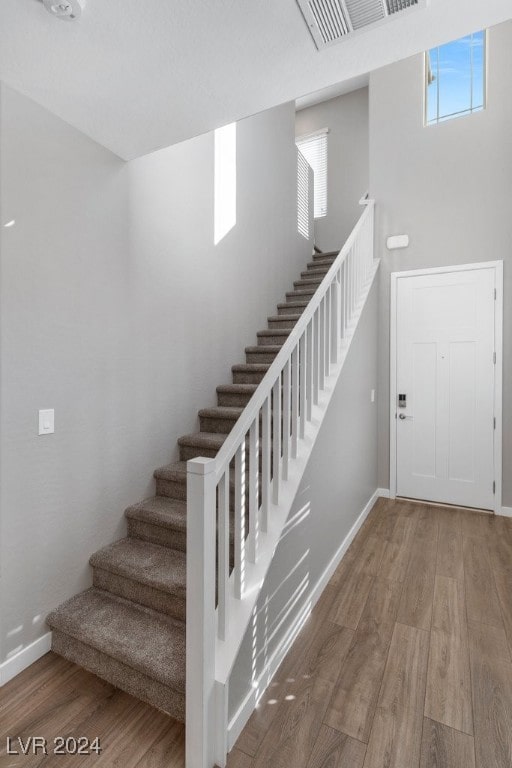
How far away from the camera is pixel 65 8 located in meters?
1.30

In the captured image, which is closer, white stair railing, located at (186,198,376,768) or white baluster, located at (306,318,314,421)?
white stair railing, located at (186,198,376,768)

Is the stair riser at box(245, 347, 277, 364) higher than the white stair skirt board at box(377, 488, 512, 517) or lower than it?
higher

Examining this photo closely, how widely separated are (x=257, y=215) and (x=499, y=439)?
3159mm

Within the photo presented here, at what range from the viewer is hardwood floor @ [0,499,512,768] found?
1454mm

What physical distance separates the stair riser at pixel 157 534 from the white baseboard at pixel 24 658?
625mm

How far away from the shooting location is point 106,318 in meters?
2.26

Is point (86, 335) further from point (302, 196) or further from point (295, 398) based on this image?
point (302, 196)

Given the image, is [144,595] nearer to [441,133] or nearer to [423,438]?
[423,438]

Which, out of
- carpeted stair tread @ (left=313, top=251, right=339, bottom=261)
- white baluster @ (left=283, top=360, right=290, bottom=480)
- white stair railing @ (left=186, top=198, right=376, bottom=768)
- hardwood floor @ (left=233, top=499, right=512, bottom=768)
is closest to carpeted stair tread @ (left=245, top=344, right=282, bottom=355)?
white stair railing @ (left=186, top=198, right=376, bottom=768)

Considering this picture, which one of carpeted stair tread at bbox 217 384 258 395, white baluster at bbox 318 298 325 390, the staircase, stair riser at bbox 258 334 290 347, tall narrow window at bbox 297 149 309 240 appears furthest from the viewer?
tall narrow window at bbox 297 149 309 240

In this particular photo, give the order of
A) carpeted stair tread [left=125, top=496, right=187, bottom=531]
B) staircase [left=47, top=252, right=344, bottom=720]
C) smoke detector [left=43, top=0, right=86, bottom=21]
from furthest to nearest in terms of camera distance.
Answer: carpeted stair tread [left=125, top=496, right=187, bottom=531] → staircase [left=47, top=252, right=344, bottom=720] → smoke detector [left=43, top=0, right=86, bottom=21]

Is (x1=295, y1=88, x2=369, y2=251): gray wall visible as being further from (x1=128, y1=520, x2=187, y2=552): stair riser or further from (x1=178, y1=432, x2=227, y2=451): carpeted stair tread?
(x1=128, y1=520, x2=187, y2=552): stair riser

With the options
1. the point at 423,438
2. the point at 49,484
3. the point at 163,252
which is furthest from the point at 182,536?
the point at 423,438

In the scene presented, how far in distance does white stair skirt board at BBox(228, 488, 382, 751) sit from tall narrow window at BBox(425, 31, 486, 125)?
4080 millimetres
